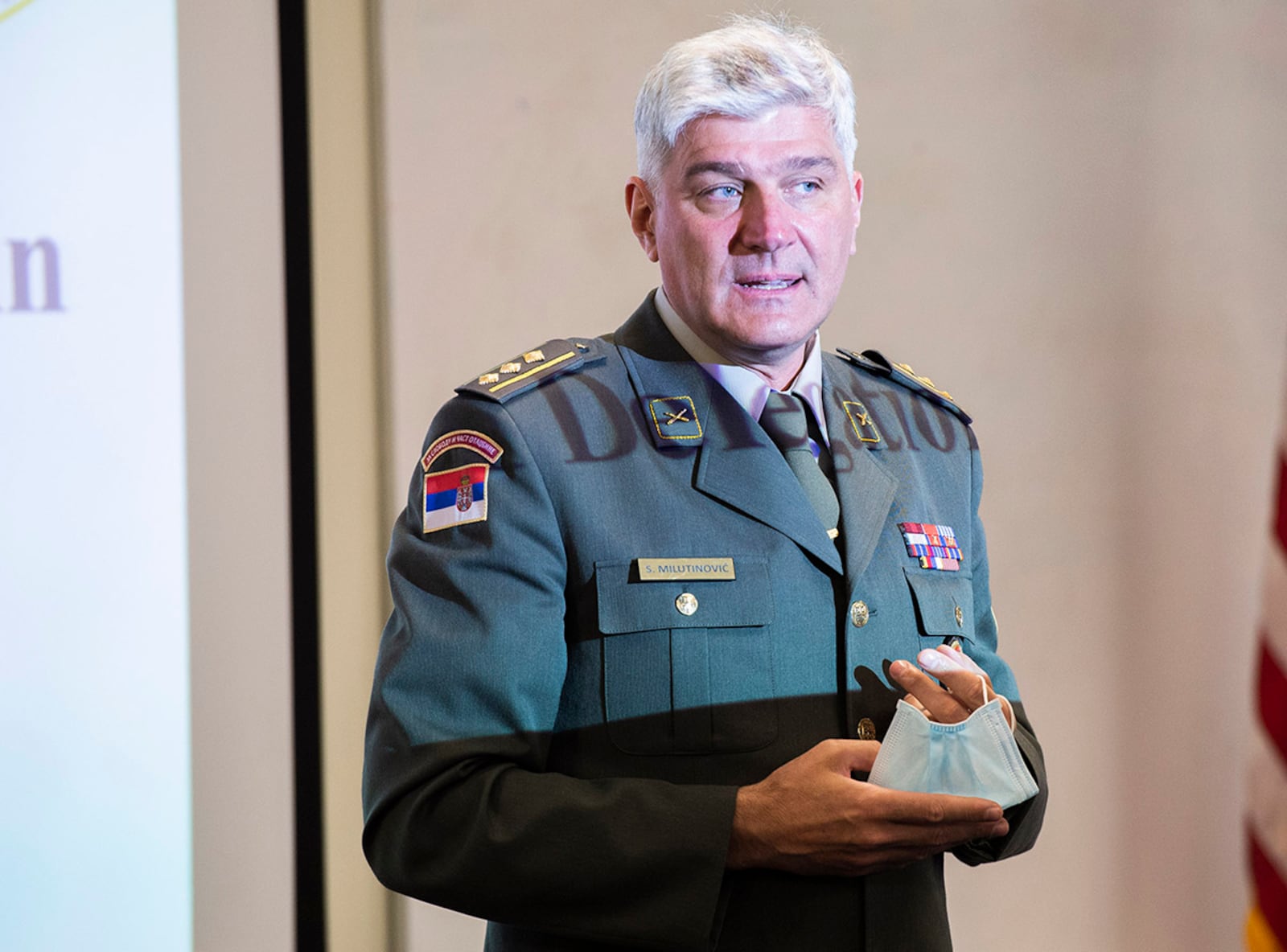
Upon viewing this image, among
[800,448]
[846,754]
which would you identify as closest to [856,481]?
[800,448]

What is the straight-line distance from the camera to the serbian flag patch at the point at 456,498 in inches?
43.3

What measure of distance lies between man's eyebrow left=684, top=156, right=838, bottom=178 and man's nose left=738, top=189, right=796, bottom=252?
0.03m

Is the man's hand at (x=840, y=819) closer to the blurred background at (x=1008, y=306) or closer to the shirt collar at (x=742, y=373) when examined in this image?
the shirt collar at (x=742, y=373)

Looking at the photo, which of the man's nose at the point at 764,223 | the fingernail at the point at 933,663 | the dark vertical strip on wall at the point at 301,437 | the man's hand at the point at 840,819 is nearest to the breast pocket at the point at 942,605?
the fingernail at the point at 933,663

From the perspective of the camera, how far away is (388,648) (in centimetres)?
110

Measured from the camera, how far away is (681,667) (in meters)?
1.09

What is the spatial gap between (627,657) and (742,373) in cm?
32

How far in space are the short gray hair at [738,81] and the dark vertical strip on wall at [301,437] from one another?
0.94 m

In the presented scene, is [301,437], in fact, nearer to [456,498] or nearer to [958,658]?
[456,498]

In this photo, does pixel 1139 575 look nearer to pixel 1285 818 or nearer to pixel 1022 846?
pixel 1285 818

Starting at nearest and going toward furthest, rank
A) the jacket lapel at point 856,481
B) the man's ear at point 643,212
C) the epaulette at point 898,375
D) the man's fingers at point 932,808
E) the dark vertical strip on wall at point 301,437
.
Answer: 1. the man's fingers at point 932,808
2. the jacket lapel at point 856,481
3. the man's ear at point 643,212
4. the epaulette at point 898,375
5. the dark vertical strip on wall at point 301,437

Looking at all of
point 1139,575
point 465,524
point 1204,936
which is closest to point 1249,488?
point 1139,575

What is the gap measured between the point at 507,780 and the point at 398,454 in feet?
3.66

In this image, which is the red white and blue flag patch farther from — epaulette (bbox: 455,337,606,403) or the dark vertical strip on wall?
the dark vertical strip on wall
